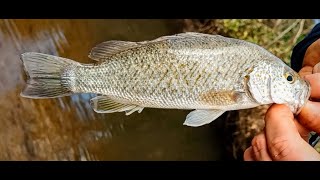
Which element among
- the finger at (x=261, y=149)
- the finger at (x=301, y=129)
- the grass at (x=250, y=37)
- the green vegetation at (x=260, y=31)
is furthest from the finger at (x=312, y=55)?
the green vegetation at (x=260, y=31)

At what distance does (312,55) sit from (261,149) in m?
1.09

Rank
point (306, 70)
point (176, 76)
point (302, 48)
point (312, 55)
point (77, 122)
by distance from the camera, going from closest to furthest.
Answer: point (176, 76), point (306, 70), point (312, 55), point (302, 48), point (77, 122)

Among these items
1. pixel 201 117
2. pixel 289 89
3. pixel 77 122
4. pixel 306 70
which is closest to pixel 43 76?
pixel 201 117

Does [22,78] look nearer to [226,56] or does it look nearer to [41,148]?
[41,148]

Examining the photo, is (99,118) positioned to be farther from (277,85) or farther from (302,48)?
(277,85)

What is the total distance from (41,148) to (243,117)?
93.8 inches

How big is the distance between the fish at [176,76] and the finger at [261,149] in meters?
0.22

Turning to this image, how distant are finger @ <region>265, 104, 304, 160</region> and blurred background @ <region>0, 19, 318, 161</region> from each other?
2.78 metres

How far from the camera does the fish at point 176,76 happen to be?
2613 mm

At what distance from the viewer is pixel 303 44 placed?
3.66m

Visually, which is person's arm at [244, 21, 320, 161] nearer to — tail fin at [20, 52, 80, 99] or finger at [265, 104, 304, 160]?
finger at [265, 104, 304, 160]

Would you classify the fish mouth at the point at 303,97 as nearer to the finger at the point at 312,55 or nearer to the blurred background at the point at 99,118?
the finger at the point at 312,55

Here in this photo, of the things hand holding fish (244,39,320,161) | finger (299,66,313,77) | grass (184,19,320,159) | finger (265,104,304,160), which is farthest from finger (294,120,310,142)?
grass (184,19,320,159)

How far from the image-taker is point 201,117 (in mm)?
2699
